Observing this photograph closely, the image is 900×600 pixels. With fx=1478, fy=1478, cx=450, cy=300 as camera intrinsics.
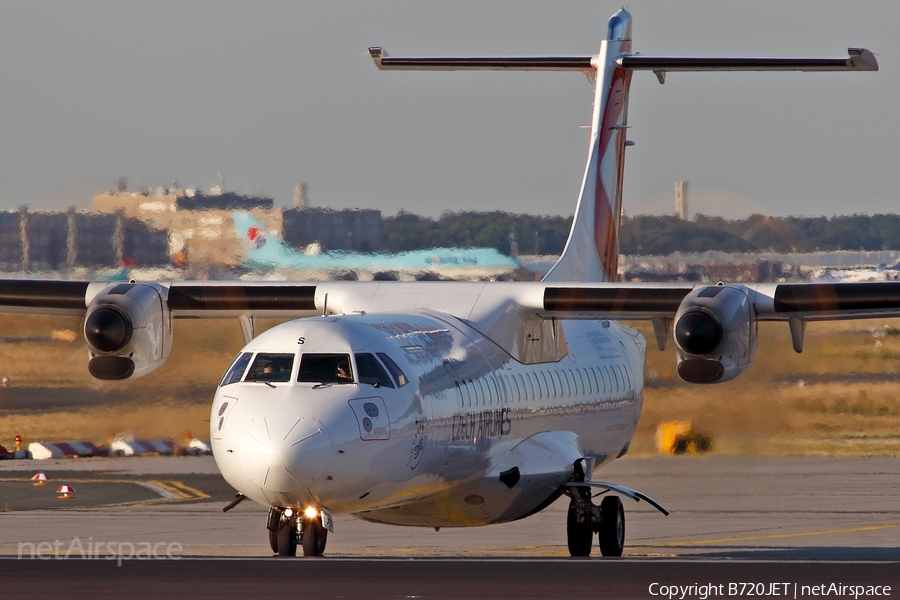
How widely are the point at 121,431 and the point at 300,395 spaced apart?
443 inches

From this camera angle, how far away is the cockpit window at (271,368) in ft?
37.8

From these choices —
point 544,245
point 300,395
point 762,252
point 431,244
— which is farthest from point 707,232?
point 300,395

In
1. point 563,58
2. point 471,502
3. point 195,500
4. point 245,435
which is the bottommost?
point 195,500

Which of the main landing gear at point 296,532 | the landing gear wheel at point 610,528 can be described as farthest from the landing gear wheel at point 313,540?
the landing gear wheel at point 610,528

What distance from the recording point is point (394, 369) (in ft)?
39.7

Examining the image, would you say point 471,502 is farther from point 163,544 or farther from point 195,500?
point 195,500

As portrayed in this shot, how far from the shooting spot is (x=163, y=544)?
629 inches

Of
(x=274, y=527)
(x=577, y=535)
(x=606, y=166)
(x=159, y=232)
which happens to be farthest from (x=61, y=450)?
(x=274, y=527)

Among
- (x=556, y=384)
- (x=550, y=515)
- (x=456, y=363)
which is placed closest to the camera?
(x=456, y=363)

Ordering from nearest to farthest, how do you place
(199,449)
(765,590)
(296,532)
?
(765,590) → (296,532) → (199,449)

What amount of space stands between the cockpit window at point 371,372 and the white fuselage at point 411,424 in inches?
0.9

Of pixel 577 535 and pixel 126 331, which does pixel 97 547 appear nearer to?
pixel 126 331

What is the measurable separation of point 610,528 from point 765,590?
703cm

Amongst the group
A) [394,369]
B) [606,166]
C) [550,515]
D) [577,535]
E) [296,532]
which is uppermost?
[606,166]
